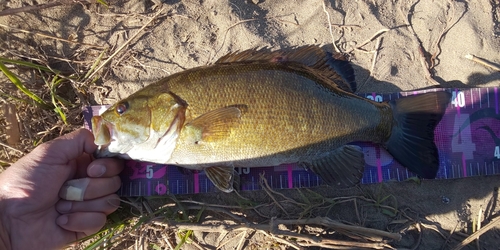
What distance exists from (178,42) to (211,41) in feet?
1.01

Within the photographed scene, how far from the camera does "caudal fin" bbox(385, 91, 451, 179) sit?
2963mm

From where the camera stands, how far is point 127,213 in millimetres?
3230

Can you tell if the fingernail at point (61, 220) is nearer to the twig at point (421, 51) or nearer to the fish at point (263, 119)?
the fish at point (263, 119)

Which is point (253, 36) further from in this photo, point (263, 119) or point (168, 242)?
point (168, 242)

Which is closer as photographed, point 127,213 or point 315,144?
A: point 315,144

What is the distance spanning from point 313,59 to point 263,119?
2.33 ft

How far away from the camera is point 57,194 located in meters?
2.79

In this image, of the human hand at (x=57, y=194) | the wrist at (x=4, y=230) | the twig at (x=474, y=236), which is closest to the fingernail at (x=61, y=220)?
the human hand at (x=57, y=194)

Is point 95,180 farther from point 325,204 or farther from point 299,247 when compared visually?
point 325,204

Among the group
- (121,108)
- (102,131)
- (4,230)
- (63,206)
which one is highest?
(121,108)

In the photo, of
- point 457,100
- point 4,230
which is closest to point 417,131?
point 457,100

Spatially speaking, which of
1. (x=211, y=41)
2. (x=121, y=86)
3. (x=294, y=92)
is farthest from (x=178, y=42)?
(x=294, y=92)

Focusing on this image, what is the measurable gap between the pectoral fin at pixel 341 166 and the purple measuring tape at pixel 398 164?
233mm

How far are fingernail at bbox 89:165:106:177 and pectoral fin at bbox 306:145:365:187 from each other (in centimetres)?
167
